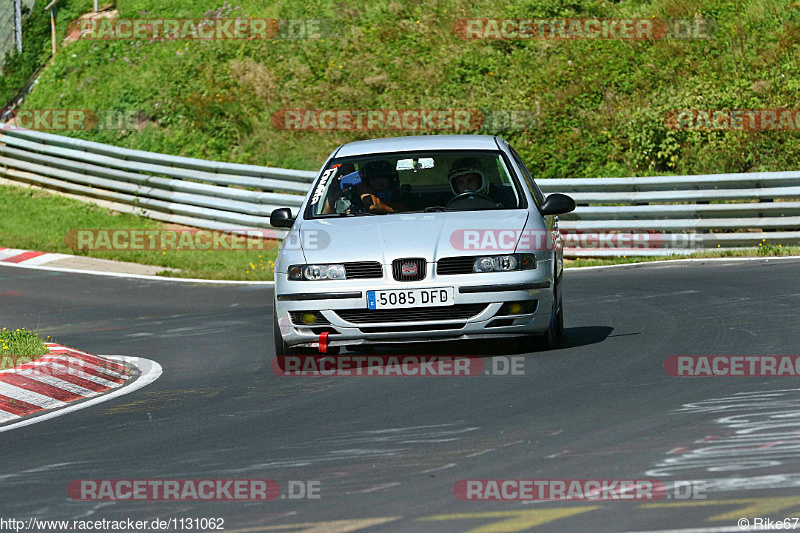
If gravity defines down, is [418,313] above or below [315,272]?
below

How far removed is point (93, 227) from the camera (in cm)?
2172

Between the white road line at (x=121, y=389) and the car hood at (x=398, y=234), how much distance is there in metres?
1.64

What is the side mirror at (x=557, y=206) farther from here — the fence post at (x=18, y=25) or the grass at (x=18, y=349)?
the fence post at (x=18, y=25)

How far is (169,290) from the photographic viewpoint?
53.2ft

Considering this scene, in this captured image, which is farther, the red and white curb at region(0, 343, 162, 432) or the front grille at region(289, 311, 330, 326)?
the front grille at region(289, 311, 330, 326)

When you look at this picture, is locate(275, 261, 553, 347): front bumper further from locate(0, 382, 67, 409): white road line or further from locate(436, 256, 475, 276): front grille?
locate(0, 382, 67, 409): white road line

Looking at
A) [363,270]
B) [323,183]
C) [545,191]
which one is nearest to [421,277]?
[363,270]

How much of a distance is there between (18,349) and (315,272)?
2538 millimetres

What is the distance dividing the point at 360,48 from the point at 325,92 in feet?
6.21

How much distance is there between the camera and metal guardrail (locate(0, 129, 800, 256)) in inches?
659

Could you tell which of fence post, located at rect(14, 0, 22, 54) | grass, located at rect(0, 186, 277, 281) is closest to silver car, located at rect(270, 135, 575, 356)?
grass, located at rect(0, 186, 277, 281)

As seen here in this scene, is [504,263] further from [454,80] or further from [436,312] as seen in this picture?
[454,80]

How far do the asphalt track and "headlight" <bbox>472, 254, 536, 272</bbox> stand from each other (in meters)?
0.69

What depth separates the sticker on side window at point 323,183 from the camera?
32.0 ft
